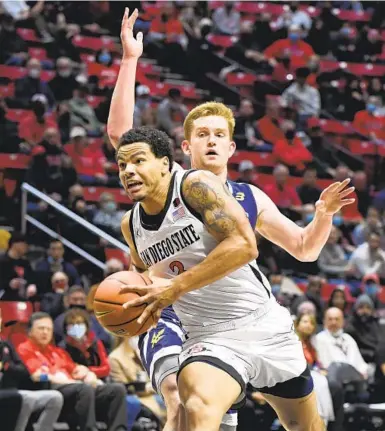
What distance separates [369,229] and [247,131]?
304 centimetres

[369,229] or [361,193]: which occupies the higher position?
[361,193]

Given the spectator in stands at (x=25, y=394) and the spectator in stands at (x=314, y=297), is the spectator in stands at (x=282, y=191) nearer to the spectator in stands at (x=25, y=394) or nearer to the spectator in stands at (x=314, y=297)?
the spectator in stands at (x=314, y=297)

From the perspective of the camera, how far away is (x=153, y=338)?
20.5 feet

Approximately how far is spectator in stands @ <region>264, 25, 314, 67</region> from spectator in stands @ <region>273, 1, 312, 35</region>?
44 centimetres

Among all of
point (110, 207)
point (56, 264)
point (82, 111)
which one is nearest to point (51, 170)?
point (110, 207)

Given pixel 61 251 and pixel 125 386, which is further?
pixel 61 251

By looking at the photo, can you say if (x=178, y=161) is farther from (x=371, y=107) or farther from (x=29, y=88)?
(x=371, y=107)

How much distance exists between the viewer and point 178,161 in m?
14.0

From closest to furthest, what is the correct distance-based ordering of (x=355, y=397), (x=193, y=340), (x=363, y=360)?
(x=193, y=340) → (x=355, y=397) → (x=363, y=360)

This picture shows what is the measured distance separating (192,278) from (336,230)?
9768 mm

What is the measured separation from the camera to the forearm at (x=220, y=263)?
5008 millimetres

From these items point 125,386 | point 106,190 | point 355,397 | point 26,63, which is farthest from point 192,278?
point 26,63

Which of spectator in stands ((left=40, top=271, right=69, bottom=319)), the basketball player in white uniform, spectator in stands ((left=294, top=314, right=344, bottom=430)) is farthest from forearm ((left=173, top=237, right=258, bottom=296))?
spectator in stands ((left=40, top=271, right=69, bottom=319))

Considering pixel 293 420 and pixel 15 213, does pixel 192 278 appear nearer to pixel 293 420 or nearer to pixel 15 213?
pixel 293 420
